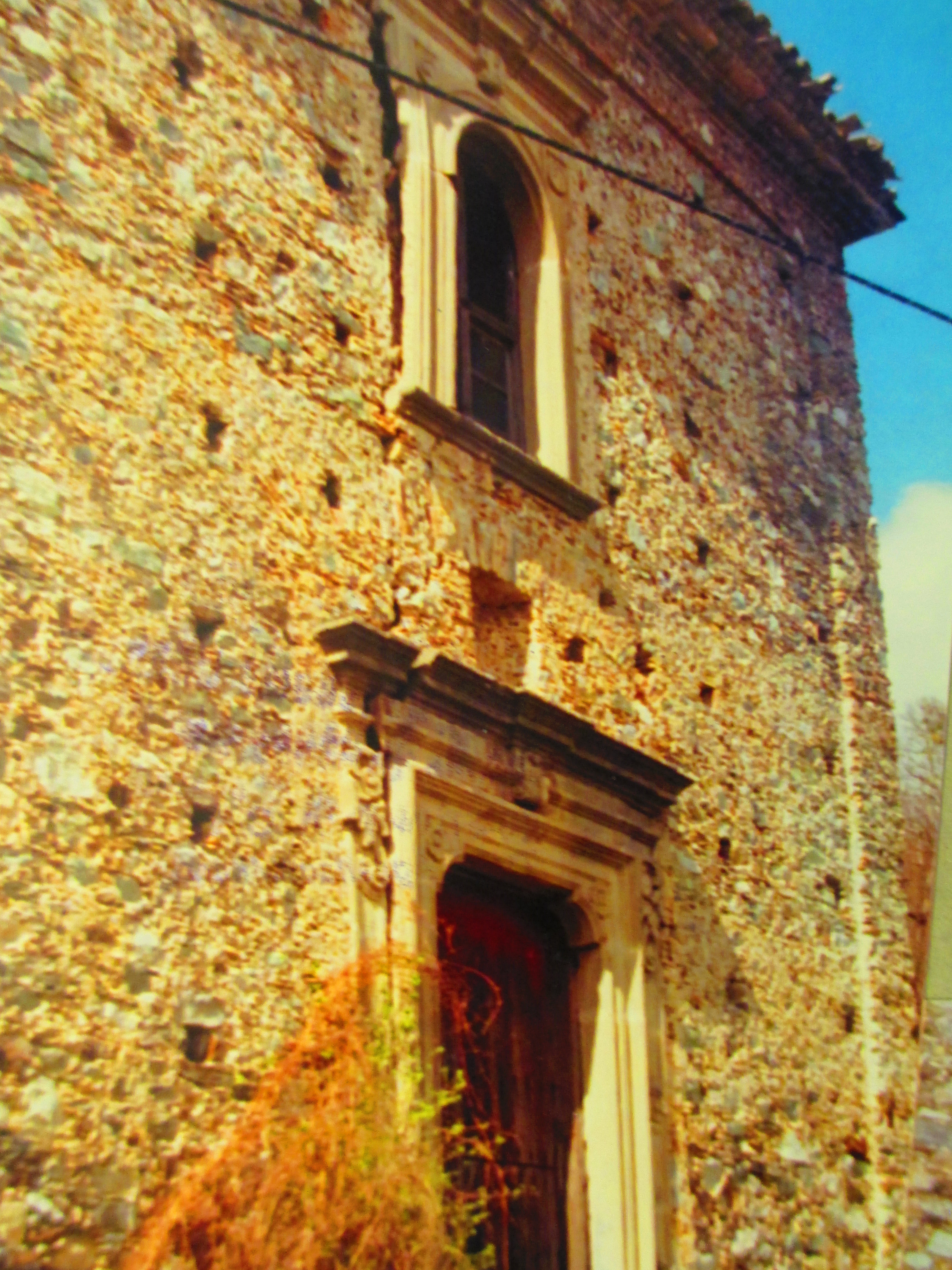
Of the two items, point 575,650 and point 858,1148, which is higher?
point 575,650

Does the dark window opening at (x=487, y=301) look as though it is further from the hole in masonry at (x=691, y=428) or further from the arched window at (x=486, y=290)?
the hole in masonry at (x=691, y=428)

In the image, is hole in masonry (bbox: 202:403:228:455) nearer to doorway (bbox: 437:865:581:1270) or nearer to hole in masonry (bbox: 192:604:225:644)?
hole in masonry (bbox: 192:604:225:644)

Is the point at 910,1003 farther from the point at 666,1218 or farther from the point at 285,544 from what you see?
the point at 285,544

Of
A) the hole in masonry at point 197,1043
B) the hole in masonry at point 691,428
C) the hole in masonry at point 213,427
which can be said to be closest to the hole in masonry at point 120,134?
the hole in masonry at point 213,427

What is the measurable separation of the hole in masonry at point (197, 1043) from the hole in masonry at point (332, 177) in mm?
3630

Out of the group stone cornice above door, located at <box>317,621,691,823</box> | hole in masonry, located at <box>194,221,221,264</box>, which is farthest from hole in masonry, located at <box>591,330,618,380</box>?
hole in masonry, located at <box>194,221,221,264</box>

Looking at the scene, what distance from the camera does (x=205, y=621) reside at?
5562 millimetres

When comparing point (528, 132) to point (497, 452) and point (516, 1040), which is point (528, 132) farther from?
point (516, 1040)

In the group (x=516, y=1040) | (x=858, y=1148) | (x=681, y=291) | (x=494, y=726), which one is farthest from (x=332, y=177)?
(x=858, y=1148)

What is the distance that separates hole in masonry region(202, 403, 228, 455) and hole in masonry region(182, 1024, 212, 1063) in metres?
2.05

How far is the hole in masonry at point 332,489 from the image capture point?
20.5 feet

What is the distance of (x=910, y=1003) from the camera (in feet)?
27.5

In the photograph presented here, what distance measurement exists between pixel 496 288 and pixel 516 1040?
3702 mm

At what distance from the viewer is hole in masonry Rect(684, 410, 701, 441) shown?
8.62 metres
